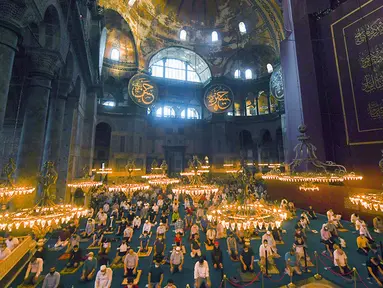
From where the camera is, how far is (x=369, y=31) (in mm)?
6883

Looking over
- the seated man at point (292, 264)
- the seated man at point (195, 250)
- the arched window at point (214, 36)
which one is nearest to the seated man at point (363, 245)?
the seated man at point (292, 264)

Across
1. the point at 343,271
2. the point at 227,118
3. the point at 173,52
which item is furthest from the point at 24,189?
the point at 173,52

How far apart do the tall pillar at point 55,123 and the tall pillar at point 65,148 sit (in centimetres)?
82

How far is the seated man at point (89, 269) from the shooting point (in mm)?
4113

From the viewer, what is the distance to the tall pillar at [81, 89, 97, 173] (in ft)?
35.2

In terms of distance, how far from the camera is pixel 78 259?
4.71 meters

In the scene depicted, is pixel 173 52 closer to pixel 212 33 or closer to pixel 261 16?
pixel 212 33

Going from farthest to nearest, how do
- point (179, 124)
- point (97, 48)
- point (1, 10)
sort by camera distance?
1. point (179, 124)
2. point (97, 48)
3. point (1, 10)

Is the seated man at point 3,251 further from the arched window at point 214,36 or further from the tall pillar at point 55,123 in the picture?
the arched window at point 214,36

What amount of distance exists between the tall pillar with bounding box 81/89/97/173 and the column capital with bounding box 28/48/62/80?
618 centimetres

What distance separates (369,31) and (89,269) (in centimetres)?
1129

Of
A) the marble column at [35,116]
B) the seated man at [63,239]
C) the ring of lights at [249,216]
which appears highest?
the marble column at [35,116]

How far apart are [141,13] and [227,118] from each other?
1193 cm

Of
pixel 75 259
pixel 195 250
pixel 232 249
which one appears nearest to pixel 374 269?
pixel 232 249
